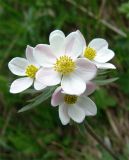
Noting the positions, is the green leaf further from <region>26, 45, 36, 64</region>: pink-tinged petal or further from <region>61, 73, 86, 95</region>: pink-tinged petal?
<region>26, 45, 36, 64</region>: pink-tinged petal

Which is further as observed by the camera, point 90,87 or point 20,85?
point 20,85

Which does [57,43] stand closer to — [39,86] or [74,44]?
[74,44]

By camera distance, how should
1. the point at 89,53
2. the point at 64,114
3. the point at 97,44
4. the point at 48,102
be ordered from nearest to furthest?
the point at 64,114
the point at 89,53
the point at 97,44
the point at 48,102

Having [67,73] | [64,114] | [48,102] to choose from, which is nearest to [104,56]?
[67,73]

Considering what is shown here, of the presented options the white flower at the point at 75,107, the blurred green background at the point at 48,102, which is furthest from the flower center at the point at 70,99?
the blurred green background at the point at 48,102

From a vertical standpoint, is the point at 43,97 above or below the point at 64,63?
below

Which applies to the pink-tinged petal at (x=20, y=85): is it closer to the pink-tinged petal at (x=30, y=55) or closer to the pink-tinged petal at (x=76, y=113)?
the pink-tinged petal at (x=30, y=55)

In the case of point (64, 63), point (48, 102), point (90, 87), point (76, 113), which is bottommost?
point (48, 102)
